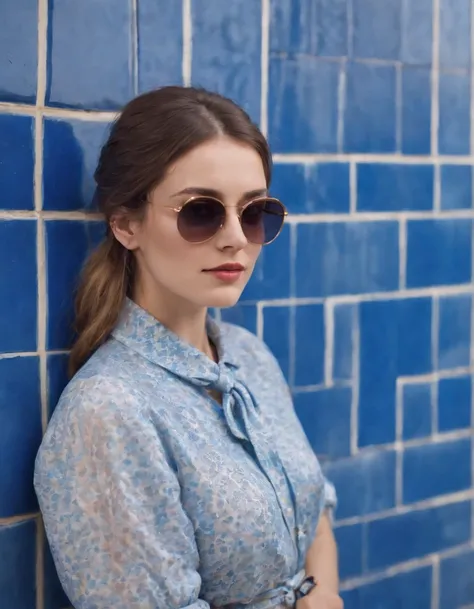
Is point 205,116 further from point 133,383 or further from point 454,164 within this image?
point 454,164

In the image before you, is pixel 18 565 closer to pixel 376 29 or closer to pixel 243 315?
pixel 243 315

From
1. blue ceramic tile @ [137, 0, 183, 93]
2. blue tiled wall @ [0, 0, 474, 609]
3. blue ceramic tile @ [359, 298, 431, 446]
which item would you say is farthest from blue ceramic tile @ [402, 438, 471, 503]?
blue ceramic tile @ [137, 0, 183, 93]

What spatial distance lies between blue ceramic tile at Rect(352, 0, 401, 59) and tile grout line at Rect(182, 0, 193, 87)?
434 millimetres

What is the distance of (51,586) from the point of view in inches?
65.4

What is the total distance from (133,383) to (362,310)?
76cm

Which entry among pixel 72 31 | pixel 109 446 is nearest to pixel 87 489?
pixel 109 446

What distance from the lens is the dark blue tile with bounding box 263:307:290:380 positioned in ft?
6.45

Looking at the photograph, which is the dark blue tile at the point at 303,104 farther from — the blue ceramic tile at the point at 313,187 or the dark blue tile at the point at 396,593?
the dark blue tile at the point at 396,593

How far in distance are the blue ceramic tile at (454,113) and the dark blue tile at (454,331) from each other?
361 mm

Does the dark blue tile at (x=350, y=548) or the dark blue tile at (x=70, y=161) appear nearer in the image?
the dark blue tile at (x=70, y=161)

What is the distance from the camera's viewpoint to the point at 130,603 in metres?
1.41

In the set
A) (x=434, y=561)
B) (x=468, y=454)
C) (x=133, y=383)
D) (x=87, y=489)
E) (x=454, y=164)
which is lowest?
(x=434, y=561)

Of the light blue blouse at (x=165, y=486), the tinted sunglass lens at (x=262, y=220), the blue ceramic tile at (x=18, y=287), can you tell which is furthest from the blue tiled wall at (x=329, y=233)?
the tinted sunglass lens at (x=262, y=220)

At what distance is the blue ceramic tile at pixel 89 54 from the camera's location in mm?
1592
